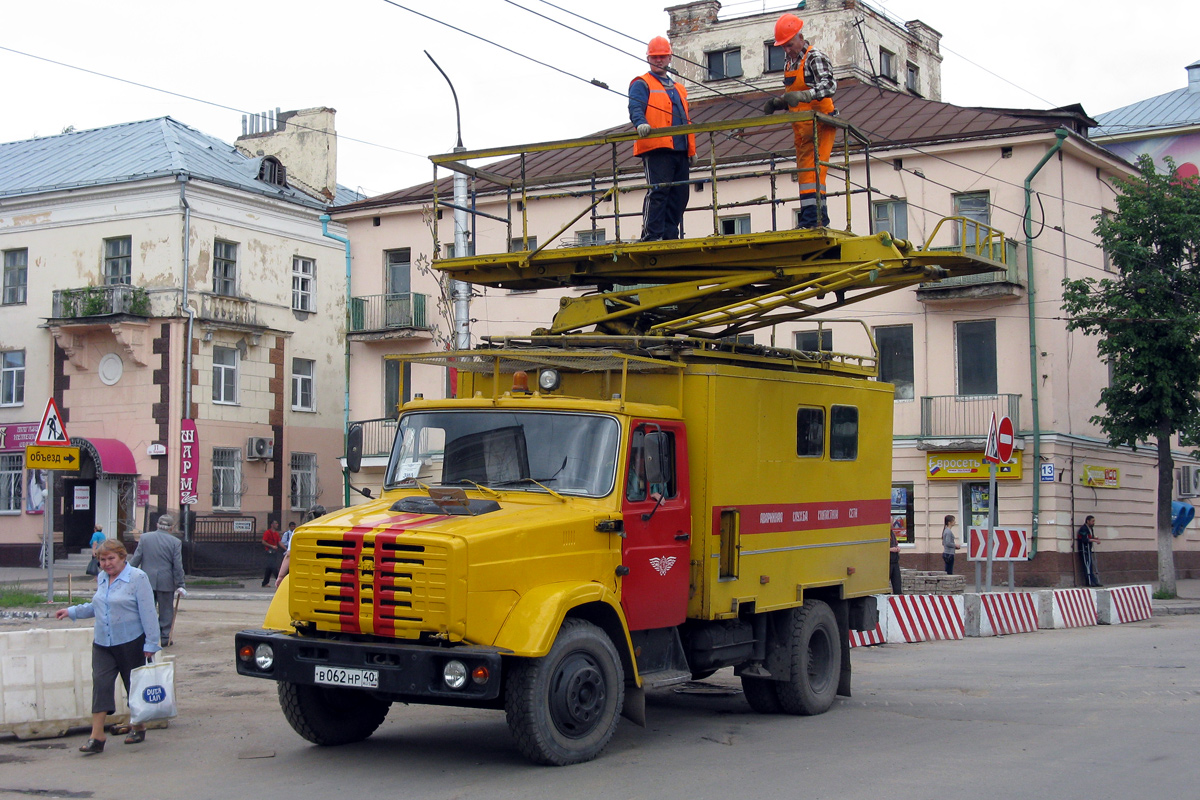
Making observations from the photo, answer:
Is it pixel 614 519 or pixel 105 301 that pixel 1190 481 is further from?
pixel 614 519

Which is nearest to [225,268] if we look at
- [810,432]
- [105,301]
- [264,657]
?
[105,301]

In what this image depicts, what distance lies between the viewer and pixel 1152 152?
161ft

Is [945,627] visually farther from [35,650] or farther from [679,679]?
[35,650]

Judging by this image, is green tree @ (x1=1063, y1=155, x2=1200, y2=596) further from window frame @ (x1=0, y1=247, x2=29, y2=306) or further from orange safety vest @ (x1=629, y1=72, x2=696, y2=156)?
window frame @ (x1=0, y1=247, x2=29, y2=306)

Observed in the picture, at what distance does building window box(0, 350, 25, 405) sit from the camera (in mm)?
38656

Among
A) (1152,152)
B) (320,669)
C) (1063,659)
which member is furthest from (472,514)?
(1152,152)

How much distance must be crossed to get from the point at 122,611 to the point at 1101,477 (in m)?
27.1

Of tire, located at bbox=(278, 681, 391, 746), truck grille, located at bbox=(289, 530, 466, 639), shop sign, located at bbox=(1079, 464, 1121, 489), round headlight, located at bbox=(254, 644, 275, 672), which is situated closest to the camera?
truck grille, located at bbox=(289, 530, 466, 639)

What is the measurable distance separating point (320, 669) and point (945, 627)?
1220 centimetres

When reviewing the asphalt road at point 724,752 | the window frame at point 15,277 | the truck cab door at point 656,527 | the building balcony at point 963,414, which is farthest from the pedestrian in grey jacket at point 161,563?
the window frame at point 15,277

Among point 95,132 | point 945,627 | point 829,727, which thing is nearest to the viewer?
point 829,727

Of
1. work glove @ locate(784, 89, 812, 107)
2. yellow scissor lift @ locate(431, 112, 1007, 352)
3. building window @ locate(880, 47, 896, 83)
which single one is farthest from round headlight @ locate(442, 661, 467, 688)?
building window @ locate(880, 47, 896, 83)

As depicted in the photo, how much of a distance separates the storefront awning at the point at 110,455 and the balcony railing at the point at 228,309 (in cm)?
434

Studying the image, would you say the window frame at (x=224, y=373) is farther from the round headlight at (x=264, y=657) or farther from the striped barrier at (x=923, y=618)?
the round headlight at (x=264, y=657)
